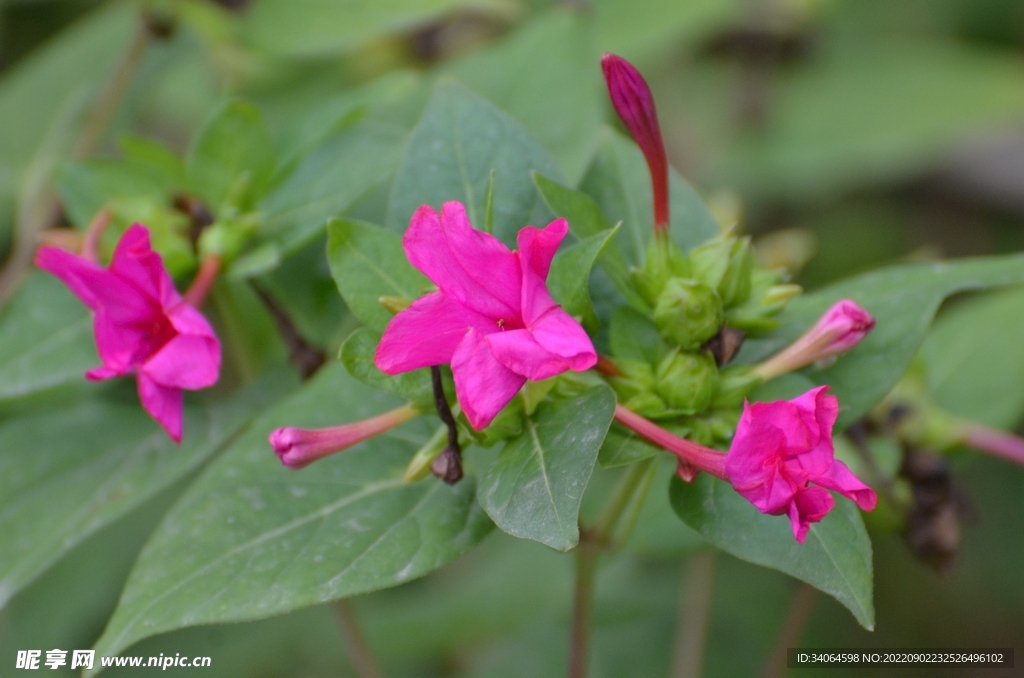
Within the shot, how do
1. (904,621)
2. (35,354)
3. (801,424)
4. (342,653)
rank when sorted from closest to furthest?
(801,424) → (35,354) → (342,653) → (904,621)

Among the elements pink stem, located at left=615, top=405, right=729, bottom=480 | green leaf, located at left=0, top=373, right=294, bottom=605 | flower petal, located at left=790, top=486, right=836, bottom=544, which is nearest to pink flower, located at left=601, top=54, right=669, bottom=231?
pink stem, located at left=615, top=405, right=729, bottom=480

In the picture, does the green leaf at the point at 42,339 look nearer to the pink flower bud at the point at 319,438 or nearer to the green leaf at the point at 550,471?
the pink flower bud at the point at 319,438

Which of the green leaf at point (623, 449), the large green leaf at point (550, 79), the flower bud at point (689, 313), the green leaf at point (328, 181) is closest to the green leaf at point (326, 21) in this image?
the large green leaf at point (550, 79)

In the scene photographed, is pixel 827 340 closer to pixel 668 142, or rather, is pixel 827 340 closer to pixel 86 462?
pixel 86 462

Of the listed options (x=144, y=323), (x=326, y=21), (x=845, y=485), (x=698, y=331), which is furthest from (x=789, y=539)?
(x=326, y=21)

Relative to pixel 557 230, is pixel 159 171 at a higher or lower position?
lower

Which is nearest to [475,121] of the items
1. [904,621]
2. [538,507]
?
[538,507]

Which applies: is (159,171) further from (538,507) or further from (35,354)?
(538,507)
